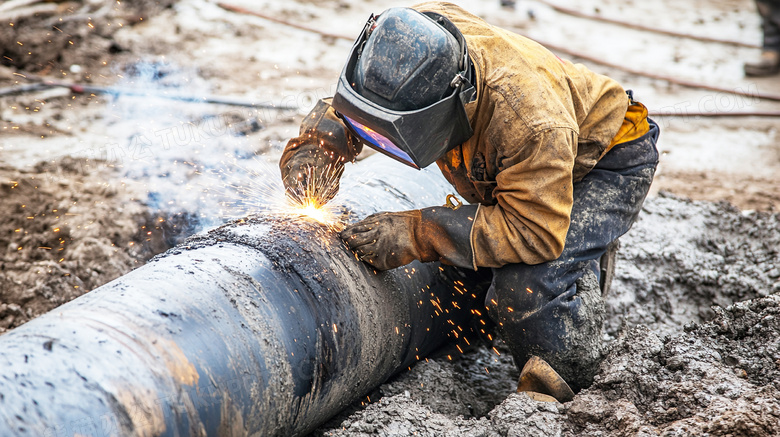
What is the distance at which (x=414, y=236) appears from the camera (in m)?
2.17

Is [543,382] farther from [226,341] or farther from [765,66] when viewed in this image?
[765,66]

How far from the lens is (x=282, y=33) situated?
700 centimetres

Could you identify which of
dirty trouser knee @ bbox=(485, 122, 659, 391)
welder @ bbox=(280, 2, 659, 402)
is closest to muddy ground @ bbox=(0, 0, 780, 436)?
dirty trouser knee @ bbox=(485, 122, 659, 391)

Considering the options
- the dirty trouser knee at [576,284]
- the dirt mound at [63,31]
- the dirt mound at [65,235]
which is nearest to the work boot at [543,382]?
the dirty trouser knee at [576,284]

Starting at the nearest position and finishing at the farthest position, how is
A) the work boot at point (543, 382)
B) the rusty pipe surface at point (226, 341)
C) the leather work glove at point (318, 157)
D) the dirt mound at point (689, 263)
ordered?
the rusty pipe surface at point (226, 341)
the work boot at point (543, 382)
the leather work glove at point (318, 157)
the dirt mound at point (689, 263)

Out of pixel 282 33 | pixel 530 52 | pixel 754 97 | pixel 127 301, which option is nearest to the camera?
pixel 127 301

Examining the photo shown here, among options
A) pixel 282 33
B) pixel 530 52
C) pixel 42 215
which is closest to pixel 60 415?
pixel 530 52

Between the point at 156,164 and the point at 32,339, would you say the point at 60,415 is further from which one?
the point at 156,164

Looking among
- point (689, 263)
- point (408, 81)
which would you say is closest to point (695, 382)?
point (408, 81)

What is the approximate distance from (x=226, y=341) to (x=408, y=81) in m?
0.94

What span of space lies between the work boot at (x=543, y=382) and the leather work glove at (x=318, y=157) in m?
1.01

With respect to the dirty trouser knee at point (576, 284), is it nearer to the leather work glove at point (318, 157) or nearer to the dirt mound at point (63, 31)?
the leather work glove at point (318, 157)

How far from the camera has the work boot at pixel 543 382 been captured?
228cm

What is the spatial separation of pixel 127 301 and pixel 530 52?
1.56 metres
